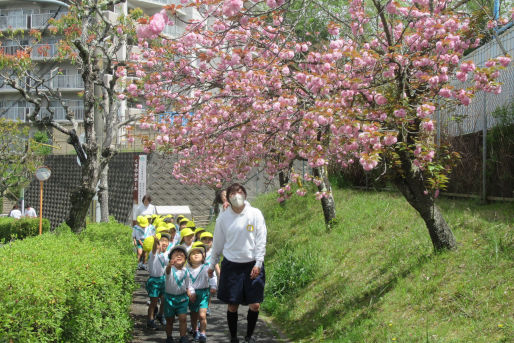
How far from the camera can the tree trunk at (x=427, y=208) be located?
707 cm

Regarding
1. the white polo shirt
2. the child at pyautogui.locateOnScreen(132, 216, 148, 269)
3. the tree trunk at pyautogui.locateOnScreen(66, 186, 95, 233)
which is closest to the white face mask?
the white polo shirt

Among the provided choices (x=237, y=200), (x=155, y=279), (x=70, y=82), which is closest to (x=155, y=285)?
(x=155, y=279)

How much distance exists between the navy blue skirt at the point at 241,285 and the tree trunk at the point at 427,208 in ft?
7.42

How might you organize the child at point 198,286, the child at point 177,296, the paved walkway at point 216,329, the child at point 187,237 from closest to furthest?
the child at point 177,296
the child at point 198,286
the paved walkway at point 216,329
the child at point 187,237

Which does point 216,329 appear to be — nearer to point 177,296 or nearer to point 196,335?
point 196,335

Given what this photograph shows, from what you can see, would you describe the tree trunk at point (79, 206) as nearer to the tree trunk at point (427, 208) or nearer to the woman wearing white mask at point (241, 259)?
the woman wearing white mask at point (241, 259)

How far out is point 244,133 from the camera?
10172 mm

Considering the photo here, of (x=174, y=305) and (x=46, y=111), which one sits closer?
(x=174, y=305)

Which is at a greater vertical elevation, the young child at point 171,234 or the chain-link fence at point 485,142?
the chain-link fence at point 485,142

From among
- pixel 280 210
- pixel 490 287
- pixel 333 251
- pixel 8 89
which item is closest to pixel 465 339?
pixel 490 287

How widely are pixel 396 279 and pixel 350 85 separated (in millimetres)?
2634

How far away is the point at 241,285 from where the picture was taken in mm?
6379

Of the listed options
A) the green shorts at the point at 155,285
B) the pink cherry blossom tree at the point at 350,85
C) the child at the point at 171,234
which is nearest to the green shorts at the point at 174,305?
the green shorts at the point at 155,285

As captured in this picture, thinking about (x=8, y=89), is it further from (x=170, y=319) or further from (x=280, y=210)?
(x=170, y=319)
